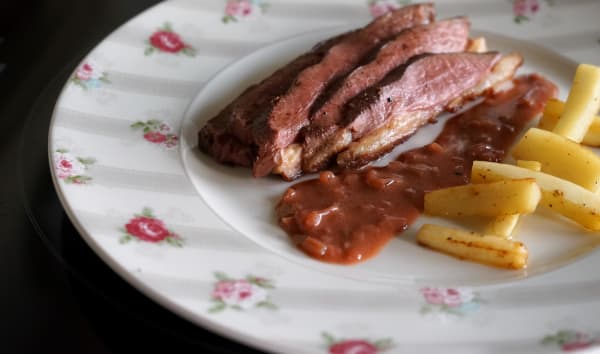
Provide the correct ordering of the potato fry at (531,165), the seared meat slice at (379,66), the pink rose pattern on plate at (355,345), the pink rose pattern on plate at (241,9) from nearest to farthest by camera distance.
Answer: the pink rose pattern on plate at (355,345)
the potato fry at (531,165)
the seared meat slice at (379,66)
the pink rose pattern on plate at (241,9)

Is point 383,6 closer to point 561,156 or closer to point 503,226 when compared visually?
point 561,156

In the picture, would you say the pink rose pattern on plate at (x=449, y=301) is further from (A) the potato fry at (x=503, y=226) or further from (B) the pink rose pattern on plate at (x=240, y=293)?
(B) the pink rose pattern on plate at (x=240, y=293)

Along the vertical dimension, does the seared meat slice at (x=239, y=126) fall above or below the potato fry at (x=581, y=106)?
below

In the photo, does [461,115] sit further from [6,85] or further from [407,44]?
[6,85]

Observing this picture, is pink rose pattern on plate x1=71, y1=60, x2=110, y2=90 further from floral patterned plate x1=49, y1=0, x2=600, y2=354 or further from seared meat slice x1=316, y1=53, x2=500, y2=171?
seared meat slice x1=316, y1=53, x2=500, y2=171

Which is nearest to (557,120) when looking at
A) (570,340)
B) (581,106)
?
(581,106)

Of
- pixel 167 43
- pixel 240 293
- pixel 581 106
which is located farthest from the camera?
pixel 167 43

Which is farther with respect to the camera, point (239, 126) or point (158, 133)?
point (158, 133)

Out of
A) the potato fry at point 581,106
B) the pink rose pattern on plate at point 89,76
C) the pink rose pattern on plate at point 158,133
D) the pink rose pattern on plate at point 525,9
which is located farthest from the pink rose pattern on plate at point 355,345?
the pink rose pattern on plate at point 525,9
